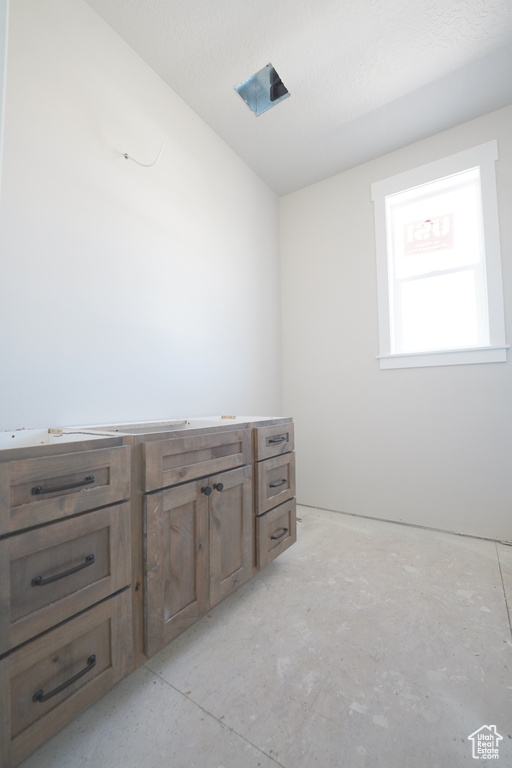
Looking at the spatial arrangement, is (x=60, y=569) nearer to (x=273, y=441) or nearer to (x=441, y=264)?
(x=273, y=441)

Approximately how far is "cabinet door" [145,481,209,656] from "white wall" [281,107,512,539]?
1.68 metres

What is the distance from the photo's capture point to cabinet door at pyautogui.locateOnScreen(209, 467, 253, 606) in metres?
1.28

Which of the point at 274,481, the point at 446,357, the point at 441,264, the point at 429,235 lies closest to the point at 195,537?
the point at 274,481

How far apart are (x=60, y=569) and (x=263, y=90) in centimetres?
261

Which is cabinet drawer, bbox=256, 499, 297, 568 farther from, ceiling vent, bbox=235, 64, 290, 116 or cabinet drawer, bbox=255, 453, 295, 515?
ceiling vent, bbox=235, 64, 290, 116

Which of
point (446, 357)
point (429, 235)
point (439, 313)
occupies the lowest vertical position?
point (446, 357)

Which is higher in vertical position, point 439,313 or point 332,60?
point 332,60

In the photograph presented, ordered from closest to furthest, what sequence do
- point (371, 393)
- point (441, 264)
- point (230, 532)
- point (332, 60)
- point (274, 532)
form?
point (230, 532) < point (274, 532) < point (332, 60) < point (441, 264) < point (371, 393)

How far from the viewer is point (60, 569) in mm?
819

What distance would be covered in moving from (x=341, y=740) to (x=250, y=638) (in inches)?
17.7

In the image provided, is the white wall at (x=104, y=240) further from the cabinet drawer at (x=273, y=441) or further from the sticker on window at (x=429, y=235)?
the sticker on window at (x=429, y=235)

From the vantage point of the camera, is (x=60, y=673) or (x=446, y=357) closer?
(x=60, y=673)

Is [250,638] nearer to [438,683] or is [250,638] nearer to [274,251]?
[438,683]

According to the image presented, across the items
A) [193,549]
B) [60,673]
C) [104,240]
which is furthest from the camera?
[104,240]
